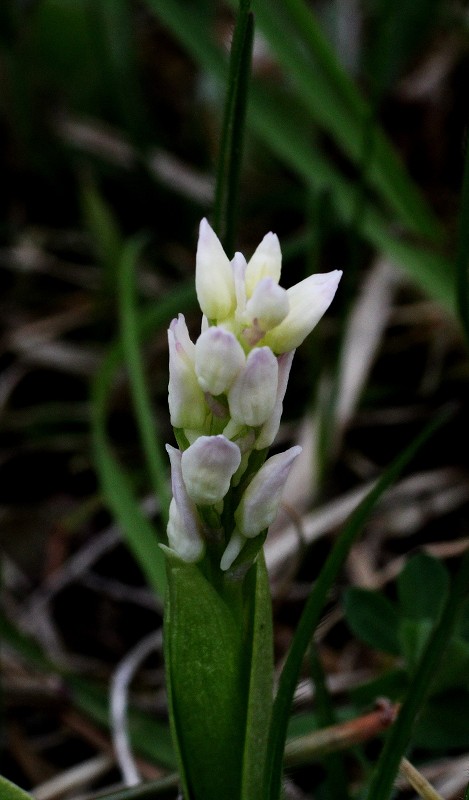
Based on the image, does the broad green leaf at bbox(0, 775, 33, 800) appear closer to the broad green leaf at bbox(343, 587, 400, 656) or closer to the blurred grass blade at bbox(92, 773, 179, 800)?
the blurred grass blade at bbox(92, 773, 179, 800)

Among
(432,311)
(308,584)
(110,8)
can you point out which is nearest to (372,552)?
(308,584)

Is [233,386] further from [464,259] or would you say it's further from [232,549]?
[464,259]

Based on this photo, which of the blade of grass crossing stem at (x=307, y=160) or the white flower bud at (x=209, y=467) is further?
the blade of grass crossing stem at (x=307, y=160)

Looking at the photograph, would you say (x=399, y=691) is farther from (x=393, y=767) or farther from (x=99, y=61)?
(x=99, y=61)

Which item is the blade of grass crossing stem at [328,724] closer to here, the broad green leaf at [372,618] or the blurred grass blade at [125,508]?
the broad green leaf at [372,618]

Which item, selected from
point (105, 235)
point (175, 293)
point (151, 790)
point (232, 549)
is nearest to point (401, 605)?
point (151, 790)

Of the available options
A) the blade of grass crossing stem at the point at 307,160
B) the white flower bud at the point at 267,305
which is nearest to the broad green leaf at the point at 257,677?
the white flower bud at the point at 267,305

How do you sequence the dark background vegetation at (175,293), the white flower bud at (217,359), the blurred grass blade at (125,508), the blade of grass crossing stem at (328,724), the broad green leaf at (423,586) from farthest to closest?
the dark background vegetation at (175,293), the blurred grass blade at (125,508), the broad green leaf at (423,586), the blade of grass crossing stem at (328,724), the white flower bud at (217,359)
